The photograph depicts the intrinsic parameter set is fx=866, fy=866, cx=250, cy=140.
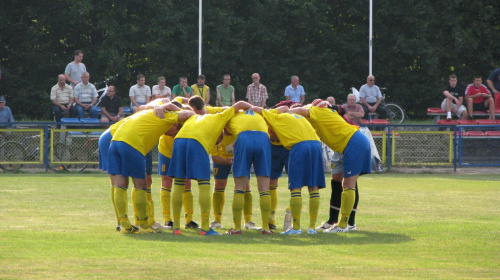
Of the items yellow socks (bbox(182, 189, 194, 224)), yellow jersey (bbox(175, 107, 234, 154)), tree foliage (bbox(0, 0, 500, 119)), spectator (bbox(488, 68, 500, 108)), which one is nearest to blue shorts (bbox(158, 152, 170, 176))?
yellow socks (bbox(182, 189, 194, 224))

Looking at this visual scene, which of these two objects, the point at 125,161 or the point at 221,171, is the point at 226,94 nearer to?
the point at 221,171

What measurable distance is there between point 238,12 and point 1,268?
25561 mm

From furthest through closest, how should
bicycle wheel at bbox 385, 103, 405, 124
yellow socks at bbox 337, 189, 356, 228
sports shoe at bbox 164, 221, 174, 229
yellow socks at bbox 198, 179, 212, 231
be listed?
bicycle wheel at bbox 385, 103, 405, 124 → sports shoe at bbox 164, 221, 174, 229 → yellow socks at bbox 337, 189, 356, 228 → yellow socks at bbox 198, 179, 212, 231

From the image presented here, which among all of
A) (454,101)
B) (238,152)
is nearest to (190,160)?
→ (238,152)

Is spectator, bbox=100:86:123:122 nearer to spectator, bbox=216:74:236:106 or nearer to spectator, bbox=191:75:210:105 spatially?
spectator, bbox=191:75:210:105

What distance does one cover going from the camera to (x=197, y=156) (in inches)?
421

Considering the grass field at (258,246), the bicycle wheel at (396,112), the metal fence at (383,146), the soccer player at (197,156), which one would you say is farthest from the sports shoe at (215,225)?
the bicycle wheel at (396,112)

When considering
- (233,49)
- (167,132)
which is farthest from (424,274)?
(233,49)

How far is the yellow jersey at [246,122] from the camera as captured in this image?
10.8 metres

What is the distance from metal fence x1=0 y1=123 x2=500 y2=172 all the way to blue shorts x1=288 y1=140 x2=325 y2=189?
35.5ft

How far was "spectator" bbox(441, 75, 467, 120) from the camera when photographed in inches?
1011

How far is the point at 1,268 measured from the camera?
26.8 ft

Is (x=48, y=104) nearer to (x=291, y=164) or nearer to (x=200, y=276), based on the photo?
(x=291, y=164)

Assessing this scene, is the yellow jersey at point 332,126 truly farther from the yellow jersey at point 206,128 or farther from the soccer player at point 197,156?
the yellow jersey at point 206,128
